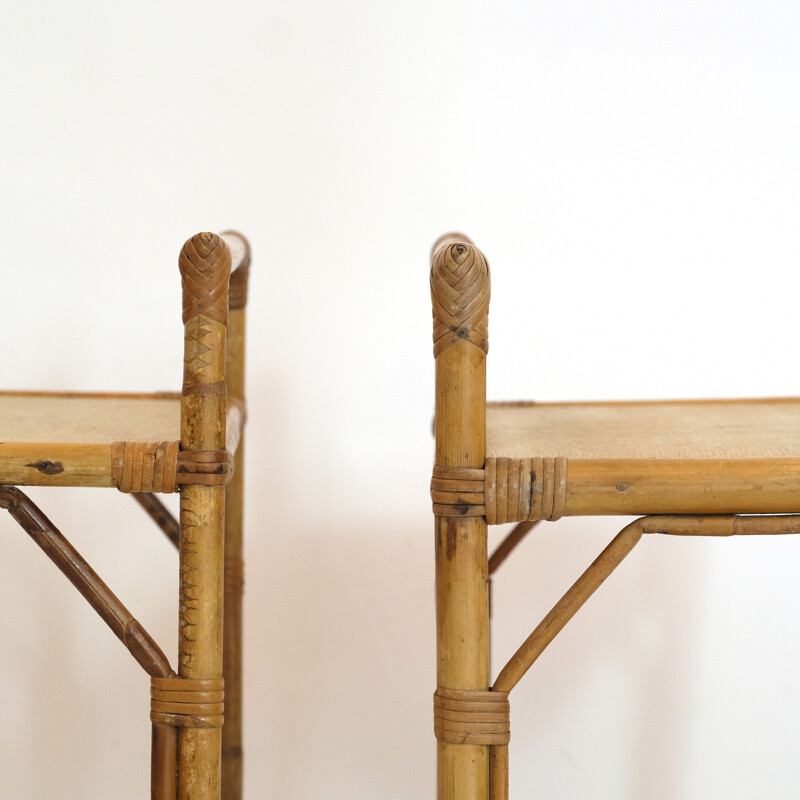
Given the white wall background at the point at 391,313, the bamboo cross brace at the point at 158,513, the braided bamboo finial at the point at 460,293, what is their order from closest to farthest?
the braided bamboo finial at the point at 460,293 < the bamboo cross brace at the point at 158,513 < the white wall background at the point at 391,313

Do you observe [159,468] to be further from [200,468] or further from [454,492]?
[454,492]

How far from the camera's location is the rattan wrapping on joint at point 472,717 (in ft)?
2.51

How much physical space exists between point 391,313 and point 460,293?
30.8 inches

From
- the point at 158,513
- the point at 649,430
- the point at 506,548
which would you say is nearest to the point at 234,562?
the point at 158,513

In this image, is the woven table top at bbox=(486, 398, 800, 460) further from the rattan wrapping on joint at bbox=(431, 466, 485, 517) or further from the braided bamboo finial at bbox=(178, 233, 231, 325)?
the braided bamboo finial at bbox=(178, 233, 231, 325)

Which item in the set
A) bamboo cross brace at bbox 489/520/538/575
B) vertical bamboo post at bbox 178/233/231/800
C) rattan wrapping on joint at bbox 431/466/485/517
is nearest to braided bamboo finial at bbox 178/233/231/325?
vertical bamboo post at bbox 178/233/231/800

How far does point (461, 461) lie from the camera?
752mm

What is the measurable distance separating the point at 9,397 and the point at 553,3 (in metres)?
0.90

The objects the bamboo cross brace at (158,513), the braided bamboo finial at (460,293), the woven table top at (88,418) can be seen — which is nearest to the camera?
the braided bamboo finial at (460,293)

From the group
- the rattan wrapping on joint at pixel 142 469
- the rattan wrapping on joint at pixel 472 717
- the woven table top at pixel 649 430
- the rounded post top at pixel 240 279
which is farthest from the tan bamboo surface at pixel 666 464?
the rounded post top at pixel 240 279

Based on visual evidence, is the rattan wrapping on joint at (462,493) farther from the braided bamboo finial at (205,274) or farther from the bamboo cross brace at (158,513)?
the bamboo cross brace at (158,513)

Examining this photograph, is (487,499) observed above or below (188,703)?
above

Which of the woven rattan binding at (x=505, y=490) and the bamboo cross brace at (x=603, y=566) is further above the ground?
the woven rattan binding at (x=505, y=490)

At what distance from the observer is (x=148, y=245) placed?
5.00 feet
